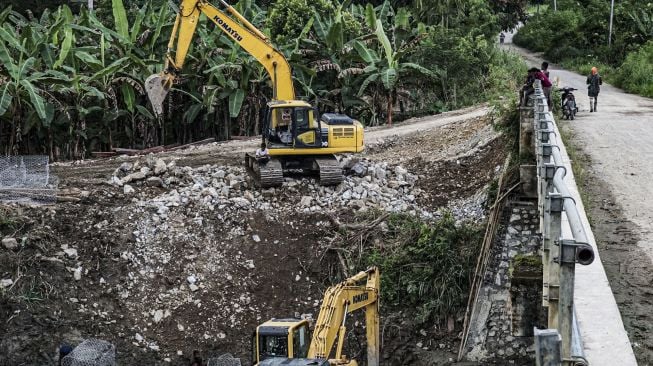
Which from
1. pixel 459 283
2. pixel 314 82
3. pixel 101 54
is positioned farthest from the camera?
pixel 314 82

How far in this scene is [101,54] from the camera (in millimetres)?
23078

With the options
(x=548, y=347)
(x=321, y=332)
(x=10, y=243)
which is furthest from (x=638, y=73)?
(x=548, y=347)

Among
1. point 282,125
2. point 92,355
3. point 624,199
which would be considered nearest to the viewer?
point 624,199

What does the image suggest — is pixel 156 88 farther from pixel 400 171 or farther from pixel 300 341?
pixel 300 341

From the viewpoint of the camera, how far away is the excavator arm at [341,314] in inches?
408

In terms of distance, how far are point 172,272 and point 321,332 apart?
258 inches

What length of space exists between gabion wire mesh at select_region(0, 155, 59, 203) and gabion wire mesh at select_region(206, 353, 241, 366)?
5483 millimetres

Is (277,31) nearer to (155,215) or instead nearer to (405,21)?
(405,21)

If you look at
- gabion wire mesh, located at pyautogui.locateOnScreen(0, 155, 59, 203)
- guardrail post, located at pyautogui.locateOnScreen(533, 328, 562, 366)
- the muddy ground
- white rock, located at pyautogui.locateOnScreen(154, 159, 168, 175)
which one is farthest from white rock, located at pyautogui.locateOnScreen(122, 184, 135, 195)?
guardrail post, located at pyautogui.locateOnScreen(533, 328, 562, 366)

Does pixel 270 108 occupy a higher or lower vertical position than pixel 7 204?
higher

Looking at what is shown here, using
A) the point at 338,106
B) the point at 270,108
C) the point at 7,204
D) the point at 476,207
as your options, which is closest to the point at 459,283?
the point at 476,207

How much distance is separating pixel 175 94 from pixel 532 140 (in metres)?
13.7

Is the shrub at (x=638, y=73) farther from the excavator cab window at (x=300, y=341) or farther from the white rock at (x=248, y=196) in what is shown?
the excavator cab window at (x=300, y=341)

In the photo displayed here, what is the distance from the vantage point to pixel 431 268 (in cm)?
1501
